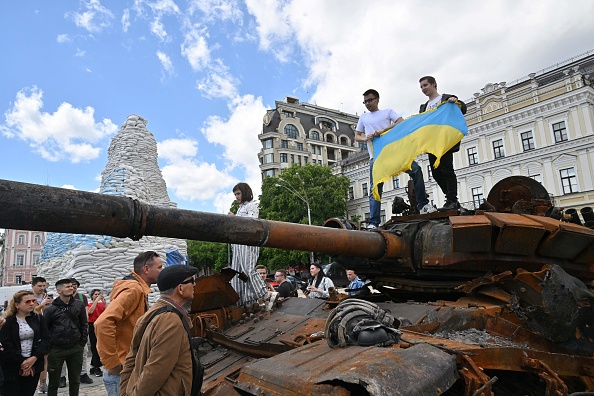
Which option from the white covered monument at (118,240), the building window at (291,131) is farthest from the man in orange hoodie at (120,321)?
the building window at (291,131)

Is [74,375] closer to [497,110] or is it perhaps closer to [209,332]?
[209,332]

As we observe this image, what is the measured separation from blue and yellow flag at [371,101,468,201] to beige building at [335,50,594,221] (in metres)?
26.4

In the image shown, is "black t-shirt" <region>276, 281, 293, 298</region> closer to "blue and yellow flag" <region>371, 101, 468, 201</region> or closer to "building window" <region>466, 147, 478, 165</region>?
"blue and yellow flag" <region>371, 101, 468, 201</region>

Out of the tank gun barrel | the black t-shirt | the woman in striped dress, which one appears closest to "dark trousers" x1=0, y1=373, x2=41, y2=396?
the woman in striped dress

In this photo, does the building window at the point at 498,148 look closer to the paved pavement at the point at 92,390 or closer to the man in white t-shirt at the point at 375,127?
the man in white t-shirt at the point at 375,127

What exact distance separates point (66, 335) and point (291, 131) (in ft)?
172

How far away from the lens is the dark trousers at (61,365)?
243 inches

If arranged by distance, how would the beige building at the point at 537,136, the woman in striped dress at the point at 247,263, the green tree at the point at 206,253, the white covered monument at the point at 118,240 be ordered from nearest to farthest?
1. the woman in striped dress at the point at 247,263
2. the white covered monument at the point at 118,240
3. the beige building at the point at 537,136
4. the green tree at the point at 206,253

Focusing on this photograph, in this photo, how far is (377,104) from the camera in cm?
658

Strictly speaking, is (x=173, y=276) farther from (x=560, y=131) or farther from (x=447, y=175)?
(x=560, y=131)

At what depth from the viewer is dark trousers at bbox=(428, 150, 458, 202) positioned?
582 centimetres

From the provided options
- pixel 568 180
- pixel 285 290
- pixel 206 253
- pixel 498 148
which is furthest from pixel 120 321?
pixel 206 253

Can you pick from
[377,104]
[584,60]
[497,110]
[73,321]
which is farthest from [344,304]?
[584,60]

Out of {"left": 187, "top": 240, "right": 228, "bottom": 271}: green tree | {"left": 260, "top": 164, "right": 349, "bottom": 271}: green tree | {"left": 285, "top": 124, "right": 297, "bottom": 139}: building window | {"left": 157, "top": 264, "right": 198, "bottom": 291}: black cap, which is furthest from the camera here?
{"left": 285, "top": 124, "right": 297, "bottom": 139}: building window
